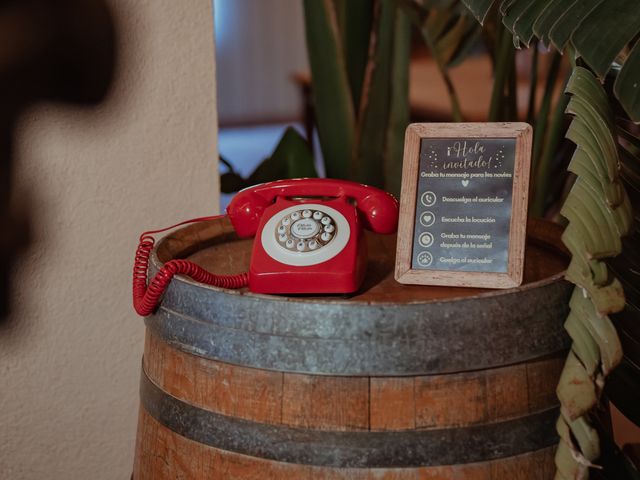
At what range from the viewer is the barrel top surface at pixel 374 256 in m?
1.02

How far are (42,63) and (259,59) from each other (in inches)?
283

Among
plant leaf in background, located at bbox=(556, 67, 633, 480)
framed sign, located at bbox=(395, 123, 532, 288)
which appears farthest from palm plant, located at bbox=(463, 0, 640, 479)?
framed sign, located at bbox=(395, 123, 532, 288)

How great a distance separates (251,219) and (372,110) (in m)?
0.71

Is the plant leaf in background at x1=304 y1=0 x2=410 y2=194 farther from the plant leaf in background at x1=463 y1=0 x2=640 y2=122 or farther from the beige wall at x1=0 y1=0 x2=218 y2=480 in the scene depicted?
the plant leaf in background at x1=463 y1=0 x2=640 y2=122

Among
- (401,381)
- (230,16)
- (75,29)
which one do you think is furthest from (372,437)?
(230,16)

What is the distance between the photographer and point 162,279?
3.28 ft

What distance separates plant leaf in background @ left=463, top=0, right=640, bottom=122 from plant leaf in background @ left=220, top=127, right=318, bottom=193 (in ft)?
2.65

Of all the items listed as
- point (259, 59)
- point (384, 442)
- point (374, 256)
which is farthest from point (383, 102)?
point (259, 59)

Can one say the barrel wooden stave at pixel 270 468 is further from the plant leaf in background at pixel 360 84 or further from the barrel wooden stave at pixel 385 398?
the plant leaf in background at pixel 360 84

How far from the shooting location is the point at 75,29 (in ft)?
4.50

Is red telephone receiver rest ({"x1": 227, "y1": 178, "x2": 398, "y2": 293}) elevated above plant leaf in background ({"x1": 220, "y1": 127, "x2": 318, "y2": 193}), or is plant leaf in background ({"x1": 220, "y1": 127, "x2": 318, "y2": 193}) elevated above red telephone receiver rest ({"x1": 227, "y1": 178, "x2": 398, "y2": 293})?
red telephone receiver rest ({"x1": 227, "y1": 178, "x2": 398, "y2": 293})

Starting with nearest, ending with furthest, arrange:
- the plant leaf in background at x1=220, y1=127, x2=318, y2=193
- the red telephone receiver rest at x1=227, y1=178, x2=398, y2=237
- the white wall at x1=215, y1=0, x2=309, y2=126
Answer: the red telephone receiver rest at x1=227, y1=178, x2=398, y2=237 → the plant leaf in background at x1=220, y1=127, x2=318, y2=193 → the white wall at x1=215, y1=0, x2=309, y2=126

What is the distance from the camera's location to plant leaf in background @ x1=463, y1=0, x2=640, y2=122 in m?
0.81

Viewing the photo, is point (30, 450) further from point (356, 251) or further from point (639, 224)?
point (639, 224)
